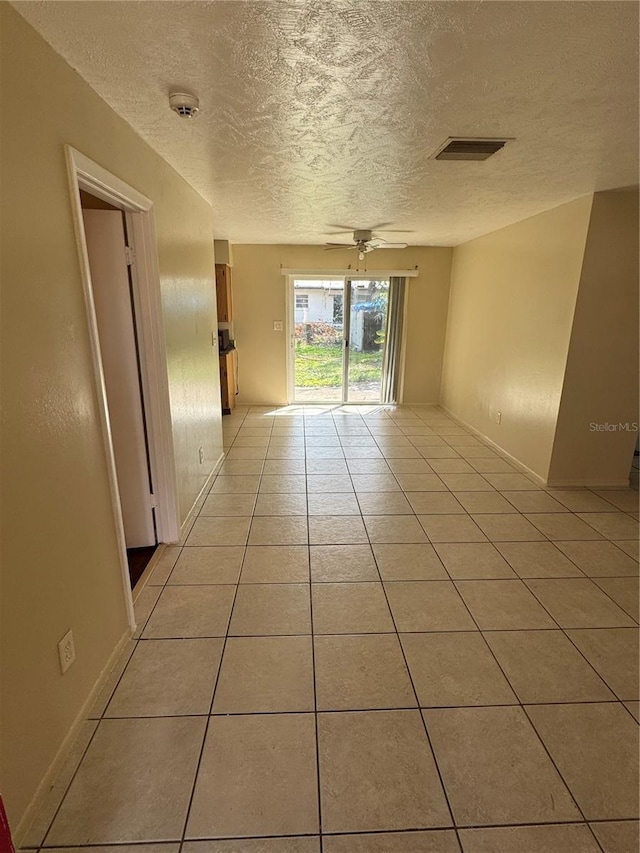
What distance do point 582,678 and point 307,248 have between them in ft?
17.8

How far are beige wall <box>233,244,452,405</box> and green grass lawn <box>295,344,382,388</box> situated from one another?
0.32 m

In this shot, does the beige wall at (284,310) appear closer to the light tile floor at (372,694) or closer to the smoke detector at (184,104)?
the light tile floor at (372,694)

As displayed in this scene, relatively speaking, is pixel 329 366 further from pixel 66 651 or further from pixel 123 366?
pixel 66 651

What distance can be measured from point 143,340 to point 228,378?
3243 millimetres

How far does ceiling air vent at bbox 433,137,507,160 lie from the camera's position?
199 cm

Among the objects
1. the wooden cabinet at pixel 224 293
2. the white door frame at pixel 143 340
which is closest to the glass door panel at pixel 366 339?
the wooden cabinet at pixel 224 293

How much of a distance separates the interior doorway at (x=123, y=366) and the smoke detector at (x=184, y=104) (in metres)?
0.71

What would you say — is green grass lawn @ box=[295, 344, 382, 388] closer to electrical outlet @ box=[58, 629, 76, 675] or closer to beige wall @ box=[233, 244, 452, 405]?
beige wall @ box=[233, 244, 452, 405]

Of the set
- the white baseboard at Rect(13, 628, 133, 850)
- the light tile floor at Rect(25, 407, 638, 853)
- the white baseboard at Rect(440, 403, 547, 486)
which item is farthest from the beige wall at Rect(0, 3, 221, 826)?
the white baseboard at Rect(440, 403, 547, 486)

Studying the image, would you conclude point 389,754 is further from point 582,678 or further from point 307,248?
point 307,248

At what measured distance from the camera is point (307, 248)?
5688 millimetres

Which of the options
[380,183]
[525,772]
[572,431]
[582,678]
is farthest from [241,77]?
[572,431]

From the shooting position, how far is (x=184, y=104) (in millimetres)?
1593

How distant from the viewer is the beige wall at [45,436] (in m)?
1.12
